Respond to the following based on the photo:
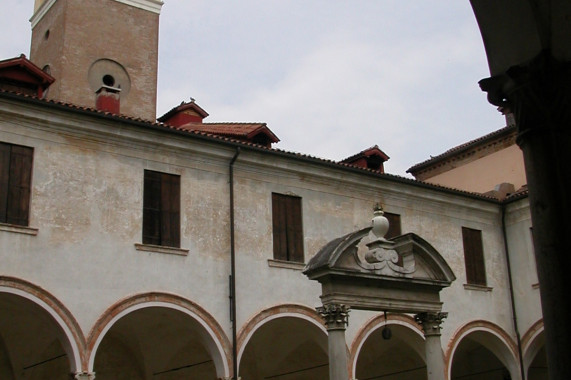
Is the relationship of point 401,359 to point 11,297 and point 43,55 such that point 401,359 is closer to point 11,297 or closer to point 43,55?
point 11,297

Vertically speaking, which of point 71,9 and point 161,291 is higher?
point 71,9

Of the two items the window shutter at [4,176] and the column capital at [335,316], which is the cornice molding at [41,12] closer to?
the window shutter at [4,176]

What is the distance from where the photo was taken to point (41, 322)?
15.5 metres

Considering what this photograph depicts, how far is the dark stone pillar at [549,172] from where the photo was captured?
4102 mm

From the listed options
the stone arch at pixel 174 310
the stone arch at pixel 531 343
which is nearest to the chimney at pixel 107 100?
the stone arch at pixel 174 310

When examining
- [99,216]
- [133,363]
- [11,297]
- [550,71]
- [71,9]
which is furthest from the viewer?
[71,9]

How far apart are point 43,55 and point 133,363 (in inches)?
426

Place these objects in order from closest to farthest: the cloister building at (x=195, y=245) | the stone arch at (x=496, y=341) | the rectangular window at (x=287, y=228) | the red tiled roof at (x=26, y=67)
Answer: the cloister building at (x=195, y=245)
the red tiled roof at (x=26, y=67)
the rectangular window at (x=287, y=228)
the stone arch at (x=496, y=341)

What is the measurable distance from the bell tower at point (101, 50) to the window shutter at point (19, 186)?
306 inches

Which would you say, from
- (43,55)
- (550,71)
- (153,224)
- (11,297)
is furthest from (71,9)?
(550,71)

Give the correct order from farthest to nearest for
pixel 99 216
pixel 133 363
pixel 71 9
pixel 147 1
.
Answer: pixel 147 1 → pixel 71 9 → pixel 133 363 → pixel 99 216

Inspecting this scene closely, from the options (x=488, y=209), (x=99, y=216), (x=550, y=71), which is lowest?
(x=550, y=71)

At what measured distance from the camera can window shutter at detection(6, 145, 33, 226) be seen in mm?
13867

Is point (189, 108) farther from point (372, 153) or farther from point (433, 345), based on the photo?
point (433, 345)
